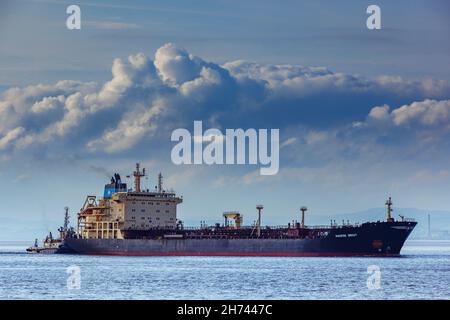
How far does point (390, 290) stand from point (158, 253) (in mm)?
48440

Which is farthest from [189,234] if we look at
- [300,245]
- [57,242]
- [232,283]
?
[232,283]

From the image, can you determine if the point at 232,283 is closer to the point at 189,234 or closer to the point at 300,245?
the point at 300,245

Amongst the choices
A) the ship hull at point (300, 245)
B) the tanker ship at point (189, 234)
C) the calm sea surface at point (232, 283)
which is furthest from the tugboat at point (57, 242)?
the calm sea surface at point (232, 283)

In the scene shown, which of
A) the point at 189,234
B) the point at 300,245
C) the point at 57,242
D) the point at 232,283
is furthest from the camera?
the point at 57,242

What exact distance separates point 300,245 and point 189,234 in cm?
1420

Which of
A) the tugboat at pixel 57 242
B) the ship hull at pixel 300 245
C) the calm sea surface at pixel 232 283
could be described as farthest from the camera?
the tugboat at pixel 57 242

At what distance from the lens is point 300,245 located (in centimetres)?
8231

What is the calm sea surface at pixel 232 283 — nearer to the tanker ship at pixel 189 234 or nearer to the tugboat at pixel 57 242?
the tanker ship at pixel 189 234

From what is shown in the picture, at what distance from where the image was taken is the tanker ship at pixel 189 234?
80.9 m

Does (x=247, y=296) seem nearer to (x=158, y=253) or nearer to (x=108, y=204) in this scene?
(x=158, y=253)

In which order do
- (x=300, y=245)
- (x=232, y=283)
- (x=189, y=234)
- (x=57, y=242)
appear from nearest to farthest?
1. (x=232, y=283)
2. (x=300, y=245)
3. (x=189, y=234)
4. (x=57, y=242)

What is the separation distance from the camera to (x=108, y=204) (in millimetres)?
98062

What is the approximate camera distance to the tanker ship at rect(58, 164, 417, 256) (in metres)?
80.9
